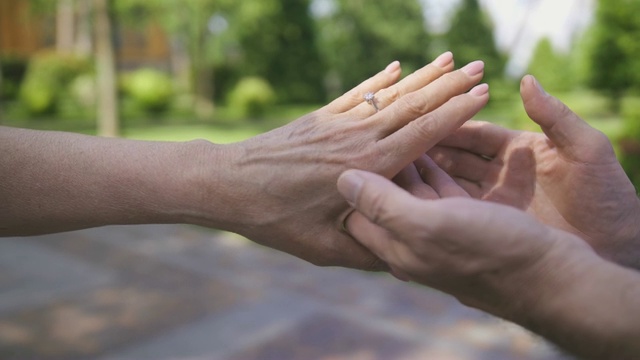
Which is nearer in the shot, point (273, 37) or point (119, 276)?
point (119, 276)

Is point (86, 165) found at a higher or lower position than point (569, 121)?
higher

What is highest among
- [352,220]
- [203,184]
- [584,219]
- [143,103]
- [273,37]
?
[273,37]

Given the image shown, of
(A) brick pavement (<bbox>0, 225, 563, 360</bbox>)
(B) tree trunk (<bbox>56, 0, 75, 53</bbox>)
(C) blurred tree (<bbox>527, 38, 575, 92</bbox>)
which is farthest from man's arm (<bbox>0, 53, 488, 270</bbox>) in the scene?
(B) tree trunk (<bbox>56, 0, 75, 53</bbox>)

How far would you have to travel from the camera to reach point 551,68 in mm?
25781

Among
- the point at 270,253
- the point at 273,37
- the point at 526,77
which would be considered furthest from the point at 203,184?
the point at 273,37

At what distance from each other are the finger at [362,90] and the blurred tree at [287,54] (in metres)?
21.9

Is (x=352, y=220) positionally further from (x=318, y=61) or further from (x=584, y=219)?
(x=318, y=61)

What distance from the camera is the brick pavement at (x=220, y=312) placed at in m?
3.88

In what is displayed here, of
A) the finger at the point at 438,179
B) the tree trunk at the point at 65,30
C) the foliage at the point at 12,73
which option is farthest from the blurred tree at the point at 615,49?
the tree trunk at the point at 65,30

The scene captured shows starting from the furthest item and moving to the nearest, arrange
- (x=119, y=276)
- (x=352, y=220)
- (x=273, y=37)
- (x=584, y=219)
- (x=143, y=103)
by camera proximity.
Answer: (x=273, y=37) < (x=143, y=103) < (x=119, y=276) < (x=584, y=219) < (x=352, y=220)

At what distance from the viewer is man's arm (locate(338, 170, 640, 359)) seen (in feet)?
4.47

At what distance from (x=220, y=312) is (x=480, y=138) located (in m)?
2.84

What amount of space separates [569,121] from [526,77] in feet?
0.68

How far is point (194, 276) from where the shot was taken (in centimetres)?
517
